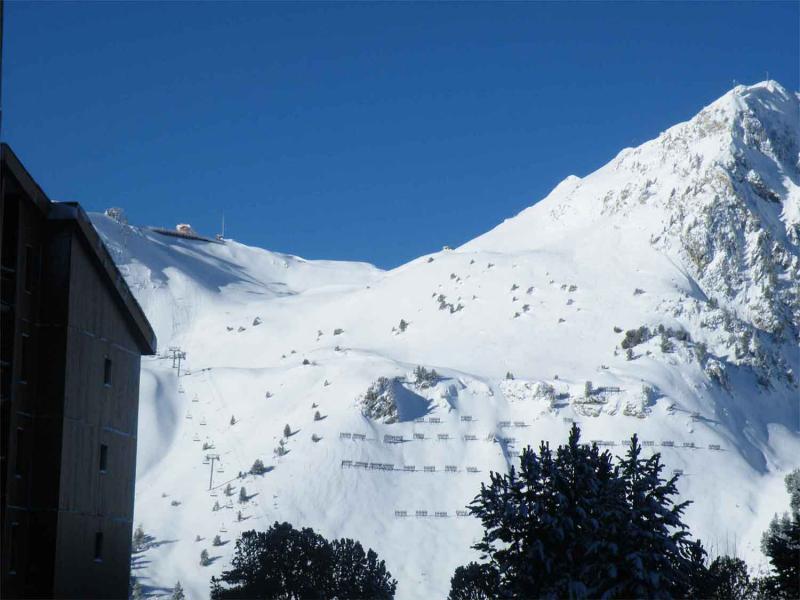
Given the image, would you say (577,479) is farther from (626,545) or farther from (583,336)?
(583,336)

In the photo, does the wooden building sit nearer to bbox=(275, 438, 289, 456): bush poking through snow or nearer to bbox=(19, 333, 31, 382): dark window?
bbox=(19, 333, 31, 382): dark window

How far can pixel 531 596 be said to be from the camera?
34125 millimetres

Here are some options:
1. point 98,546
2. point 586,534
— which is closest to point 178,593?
point 98,546

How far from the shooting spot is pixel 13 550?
29375mm

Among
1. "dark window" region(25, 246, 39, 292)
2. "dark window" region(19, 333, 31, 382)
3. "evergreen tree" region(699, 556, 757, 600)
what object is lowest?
"evergreen tree" region(699, 556, 757, 600)

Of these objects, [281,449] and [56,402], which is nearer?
[56,402]

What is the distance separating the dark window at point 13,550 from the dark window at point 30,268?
19.3 feet

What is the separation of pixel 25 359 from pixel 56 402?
1.30m

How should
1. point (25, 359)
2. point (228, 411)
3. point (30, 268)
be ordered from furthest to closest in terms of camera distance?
1. point (228, 411)
2. point (30, 268)
3. point (25, 359)

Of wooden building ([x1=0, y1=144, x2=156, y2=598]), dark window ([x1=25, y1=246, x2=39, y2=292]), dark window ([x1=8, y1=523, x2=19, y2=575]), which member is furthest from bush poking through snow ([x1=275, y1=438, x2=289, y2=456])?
dark window ([x1=8, y1=523, x2=19, y2=575])

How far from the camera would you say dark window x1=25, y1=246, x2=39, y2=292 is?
101 feet

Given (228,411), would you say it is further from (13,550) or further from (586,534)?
(13,550)

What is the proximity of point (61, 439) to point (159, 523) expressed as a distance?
60.7m

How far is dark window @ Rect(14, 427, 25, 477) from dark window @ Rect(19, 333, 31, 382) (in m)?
1.29
